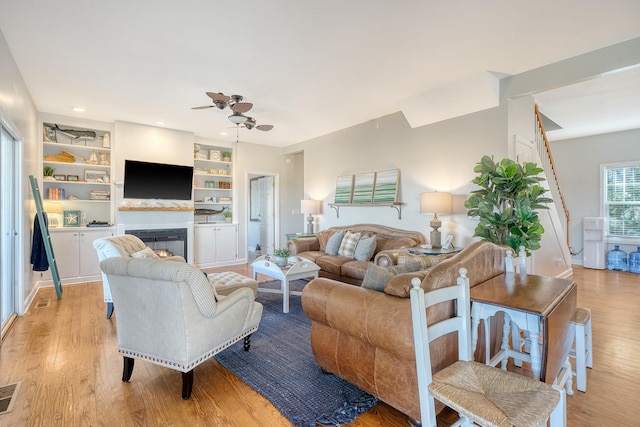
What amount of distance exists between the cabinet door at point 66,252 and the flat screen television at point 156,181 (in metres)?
1.04

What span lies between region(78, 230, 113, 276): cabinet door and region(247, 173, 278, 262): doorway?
310 centimetres

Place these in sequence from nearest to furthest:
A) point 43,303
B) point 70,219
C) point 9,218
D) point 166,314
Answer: point 166,314, point 9,218, point 43,303, point 70,219

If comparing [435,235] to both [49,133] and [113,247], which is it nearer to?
[113,247]

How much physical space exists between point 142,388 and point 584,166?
8436 mm

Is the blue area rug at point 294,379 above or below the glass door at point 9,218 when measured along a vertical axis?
below

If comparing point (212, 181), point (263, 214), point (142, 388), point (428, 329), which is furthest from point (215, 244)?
point (428, 329)

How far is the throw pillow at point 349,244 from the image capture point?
4.68 meters

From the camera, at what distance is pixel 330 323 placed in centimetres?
201

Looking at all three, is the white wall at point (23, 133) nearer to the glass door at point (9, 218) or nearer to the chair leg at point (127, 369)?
the glass door at point (9, 218)

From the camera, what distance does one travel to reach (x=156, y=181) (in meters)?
5.66

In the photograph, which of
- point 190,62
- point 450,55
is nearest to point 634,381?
point 450,55

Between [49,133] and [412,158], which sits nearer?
[412,158]

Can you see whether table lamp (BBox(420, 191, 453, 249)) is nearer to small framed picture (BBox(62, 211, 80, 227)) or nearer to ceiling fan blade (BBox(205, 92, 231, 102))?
ceiling fan blade (BBox(205, 92, 231, 102))

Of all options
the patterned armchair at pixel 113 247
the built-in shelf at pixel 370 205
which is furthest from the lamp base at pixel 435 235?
the patterned armchair at pixel 113 247
